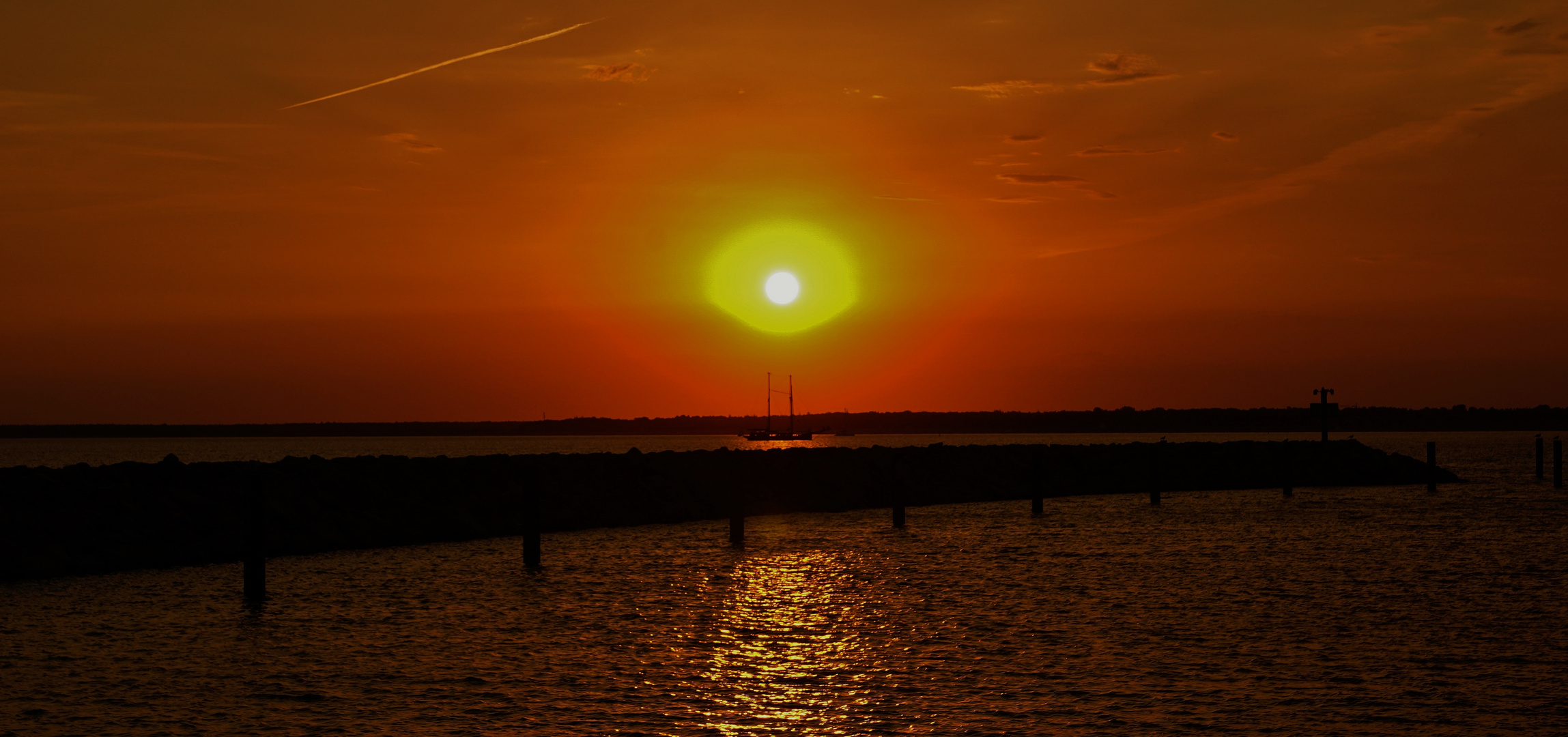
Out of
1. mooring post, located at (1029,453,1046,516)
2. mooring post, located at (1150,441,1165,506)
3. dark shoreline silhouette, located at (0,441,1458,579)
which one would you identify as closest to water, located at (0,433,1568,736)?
dark shoreline silhouette, located at (0,441,1458,579)

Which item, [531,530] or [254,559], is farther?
[531,530]

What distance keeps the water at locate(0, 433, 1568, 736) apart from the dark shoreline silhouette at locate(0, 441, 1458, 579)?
1827 mm

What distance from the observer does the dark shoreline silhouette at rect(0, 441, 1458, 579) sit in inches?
1083

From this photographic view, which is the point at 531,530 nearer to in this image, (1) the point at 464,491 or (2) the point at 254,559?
(2) the point at 254,559

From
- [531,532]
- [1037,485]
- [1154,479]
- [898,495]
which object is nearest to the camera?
[531,532]

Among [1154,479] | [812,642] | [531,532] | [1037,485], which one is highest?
[531,532]

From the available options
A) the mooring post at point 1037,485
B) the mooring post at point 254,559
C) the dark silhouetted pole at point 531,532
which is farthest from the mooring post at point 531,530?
the mooring post at point 1037,485

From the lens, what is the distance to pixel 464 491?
37.4 metres

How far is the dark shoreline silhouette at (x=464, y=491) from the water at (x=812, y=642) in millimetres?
1827

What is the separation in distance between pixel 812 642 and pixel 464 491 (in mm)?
21735

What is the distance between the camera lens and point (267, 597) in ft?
73.2

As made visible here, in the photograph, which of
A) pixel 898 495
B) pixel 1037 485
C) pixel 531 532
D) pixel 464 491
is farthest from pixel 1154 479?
pixel 531 532

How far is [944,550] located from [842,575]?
5636 millimetres

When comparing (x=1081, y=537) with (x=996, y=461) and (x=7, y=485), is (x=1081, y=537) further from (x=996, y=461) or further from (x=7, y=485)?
(x=7, y=485)
